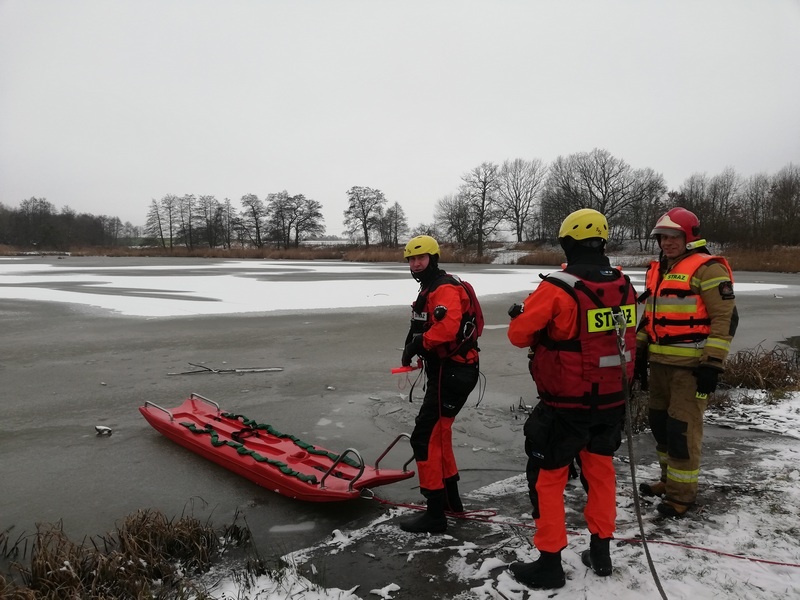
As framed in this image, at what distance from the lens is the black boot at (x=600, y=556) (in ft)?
8.92

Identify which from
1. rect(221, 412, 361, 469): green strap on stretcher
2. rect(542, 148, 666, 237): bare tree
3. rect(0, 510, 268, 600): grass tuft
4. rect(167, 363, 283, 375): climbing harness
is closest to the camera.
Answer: rect(0, 510, 268, 600): grass tuft

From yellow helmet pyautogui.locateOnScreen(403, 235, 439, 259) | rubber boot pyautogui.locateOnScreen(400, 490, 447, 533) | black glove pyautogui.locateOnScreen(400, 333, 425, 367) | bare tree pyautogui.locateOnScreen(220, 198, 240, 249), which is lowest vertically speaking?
rubber boot pyautogui.locateOnScreen(400, 490, 447, 533)

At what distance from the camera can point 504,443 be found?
4.96 m

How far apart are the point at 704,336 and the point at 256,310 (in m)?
11.8

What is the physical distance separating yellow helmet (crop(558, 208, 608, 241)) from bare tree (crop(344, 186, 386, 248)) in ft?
214

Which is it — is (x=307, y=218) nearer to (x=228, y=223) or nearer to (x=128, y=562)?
(x=228, y=223)

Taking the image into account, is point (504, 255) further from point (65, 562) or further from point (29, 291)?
point (65, 562)

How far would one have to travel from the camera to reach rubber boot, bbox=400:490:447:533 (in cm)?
327

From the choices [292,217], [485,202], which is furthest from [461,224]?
[292,217]

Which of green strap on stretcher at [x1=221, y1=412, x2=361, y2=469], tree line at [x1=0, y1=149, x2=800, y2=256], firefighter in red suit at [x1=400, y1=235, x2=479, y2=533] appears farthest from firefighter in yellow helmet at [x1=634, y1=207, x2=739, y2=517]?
tree line at [x1=0, y1=149, x2=800, y2=256]

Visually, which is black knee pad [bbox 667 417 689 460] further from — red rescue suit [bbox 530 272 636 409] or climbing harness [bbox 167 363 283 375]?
climbing harness [bbox 167 363 283 375]

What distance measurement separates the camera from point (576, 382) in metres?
2.66

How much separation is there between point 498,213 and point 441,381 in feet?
183

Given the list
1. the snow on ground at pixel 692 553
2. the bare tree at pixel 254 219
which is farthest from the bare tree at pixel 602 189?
the snow on ground at pixel 692 553
